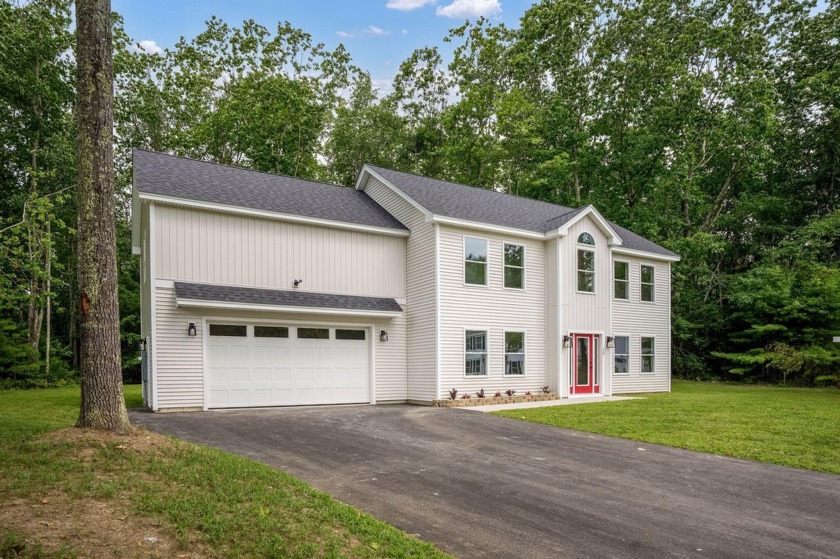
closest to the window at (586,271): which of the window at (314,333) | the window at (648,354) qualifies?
the window at (648,354)

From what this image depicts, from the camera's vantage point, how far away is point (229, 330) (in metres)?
12.6

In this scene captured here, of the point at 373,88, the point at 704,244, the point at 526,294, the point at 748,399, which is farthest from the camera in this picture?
the point at 373,88

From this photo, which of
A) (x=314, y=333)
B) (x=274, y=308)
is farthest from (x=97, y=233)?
(x=314, y=333)

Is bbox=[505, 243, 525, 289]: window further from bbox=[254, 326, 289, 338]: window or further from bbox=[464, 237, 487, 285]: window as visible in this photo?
bbox=[254, 326, 289, 338]: window

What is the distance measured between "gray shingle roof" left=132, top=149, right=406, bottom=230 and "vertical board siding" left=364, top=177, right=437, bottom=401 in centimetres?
62

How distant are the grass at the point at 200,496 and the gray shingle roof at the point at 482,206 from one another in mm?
10169

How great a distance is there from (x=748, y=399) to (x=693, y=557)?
13.0 m

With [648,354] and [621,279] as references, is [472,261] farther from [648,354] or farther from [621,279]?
[648,354]

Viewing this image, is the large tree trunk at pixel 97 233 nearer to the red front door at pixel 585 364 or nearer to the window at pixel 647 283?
the red front door at pixel 585 364

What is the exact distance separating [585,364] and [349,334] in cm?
773

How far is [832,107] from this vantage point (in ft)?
78.0

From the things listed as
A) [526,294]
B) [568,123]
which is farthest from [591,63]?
[526,294]

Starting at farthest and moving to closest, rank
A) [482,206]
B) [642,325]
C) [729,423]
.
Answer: [642,325]
[482,206]
[729,423]

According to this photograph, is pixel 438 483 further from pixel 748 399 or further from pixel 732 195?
pixel 732 195
